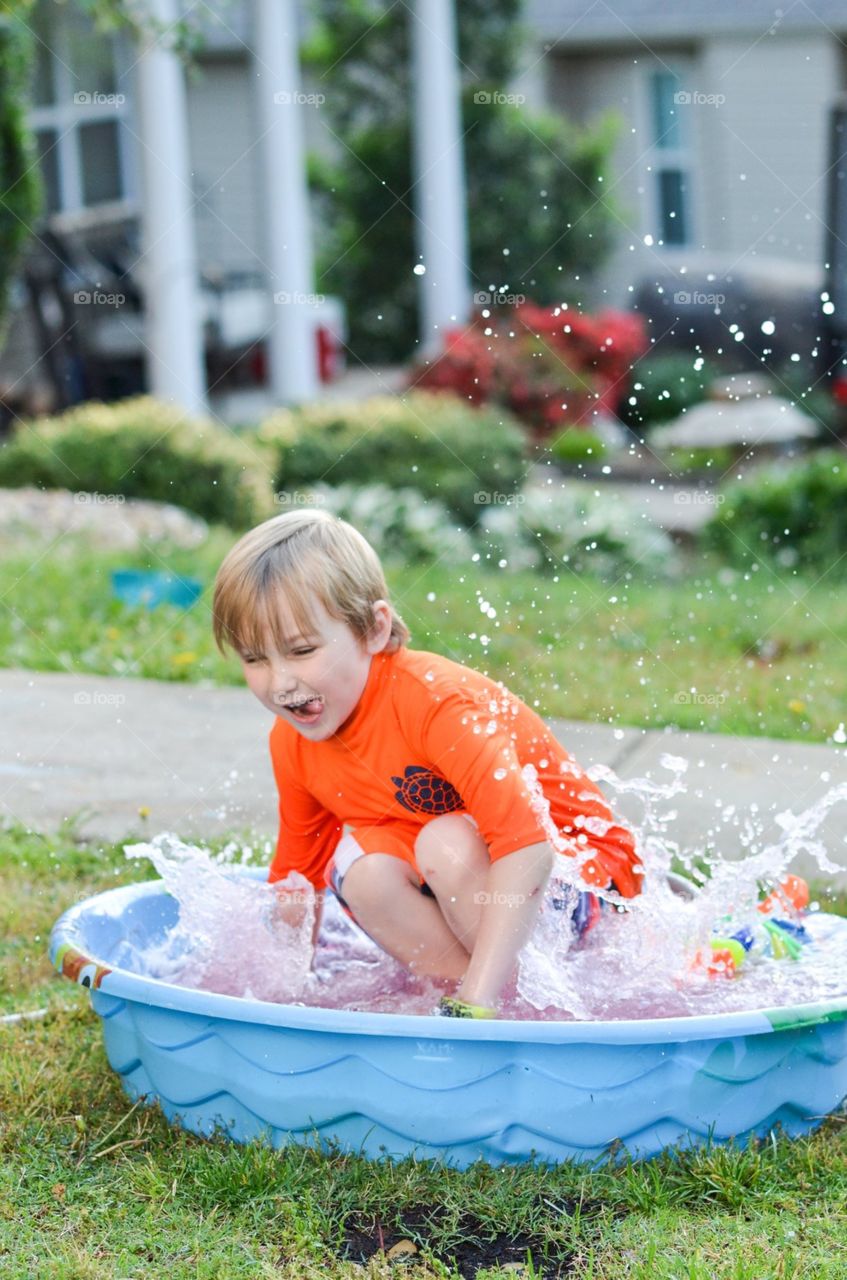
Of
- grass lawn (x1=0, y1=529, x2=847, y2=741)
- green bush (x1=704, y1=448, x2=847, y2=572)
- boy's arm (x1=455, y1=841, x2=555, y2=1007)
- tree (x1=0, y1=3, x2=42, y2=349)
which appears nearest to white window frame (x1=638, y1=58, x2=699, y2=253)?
tree (x1=0, y1=3, x2=42, y2=349)

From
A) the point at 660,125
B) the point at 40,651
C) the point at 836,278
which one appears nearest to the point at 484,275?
the point at 660,125

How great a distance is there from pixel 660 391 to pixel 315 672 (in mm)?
11039

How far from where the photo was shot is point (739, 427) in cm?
1134

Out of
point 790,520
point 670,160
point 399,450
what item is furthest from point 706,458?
point 670,160

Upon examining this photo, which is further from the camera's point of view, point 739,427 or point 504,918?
point 739,427

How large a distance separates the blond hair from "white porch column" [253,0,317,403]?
24.0 feet

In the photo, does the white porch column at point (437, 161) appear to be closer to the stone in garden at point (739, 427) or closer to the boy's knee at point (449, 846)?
the stone in garden at point (739, 427)

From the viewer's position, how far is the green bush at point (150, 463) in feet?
24.4

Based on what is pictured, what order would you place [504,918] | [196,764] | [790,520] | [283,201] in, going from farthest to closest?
[283,201] < [790,520] < [196,764] < [504,918]

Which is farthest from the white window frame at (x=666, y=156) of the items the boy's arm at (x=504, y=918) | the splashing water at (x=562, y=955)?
the boy's arm at (x=504, y=918)

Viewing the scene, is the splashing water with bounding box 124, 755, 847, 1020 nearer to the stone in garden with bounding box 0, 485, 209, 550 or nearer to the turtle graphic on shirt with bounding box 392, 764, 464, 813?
the turtle graphic on shirt with bounding box 392, 764, 464, 813

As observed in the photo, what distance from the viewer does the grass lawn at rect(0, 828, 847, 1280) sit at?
2076 millimetres

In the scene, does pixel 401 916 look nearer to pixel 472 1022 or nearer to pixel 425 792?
pixel 425 792

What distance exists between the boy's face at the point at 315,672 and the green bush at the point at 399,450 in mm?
5368
